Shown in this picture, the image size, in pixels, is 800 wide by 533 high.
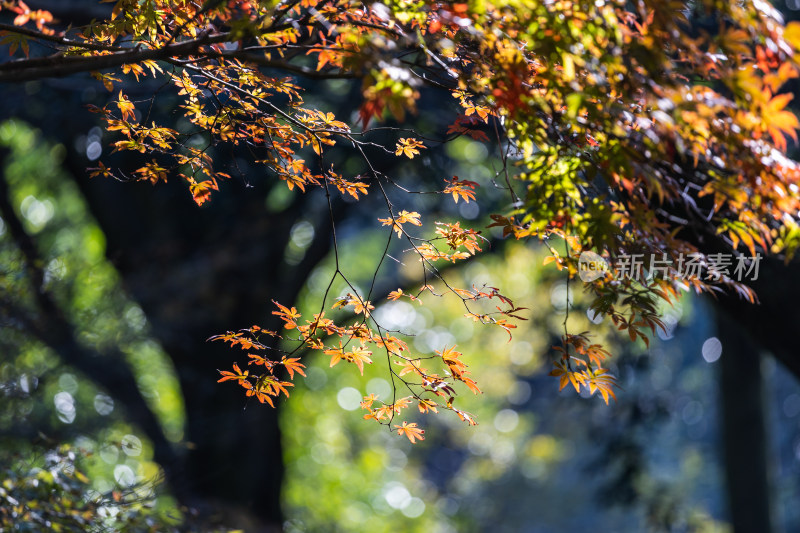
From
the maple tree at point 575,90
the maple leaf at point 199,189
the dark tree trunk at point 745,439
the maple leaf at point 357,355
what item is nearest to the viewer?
the maple tree at point 575,90

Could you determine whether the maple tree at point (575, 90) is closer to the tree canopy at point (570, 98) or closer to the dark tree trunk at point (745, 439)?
the tree canopy at point (570, 98)

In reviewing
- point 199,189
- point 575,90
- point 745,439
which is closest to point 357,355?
point 199,189

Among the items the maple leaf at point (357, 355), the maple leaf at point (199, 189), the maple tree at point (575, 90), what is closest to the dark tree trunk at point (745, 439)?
the maple tree at point (575, 90)

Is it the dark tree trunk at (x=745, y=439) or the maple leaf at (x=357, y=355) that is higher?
the maple leaf at (x=357, y=355)

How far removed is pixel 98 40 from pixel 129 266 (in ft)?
14.5

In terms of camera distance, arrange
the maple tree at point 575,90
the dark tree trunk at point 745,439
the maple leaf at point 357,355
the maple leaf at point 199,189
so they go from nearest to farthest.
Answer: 1. the maple tree at point 575,90
2. the maple leaf at point 357,355
3. the maple leaf at point 199,189
4. the dark tree trunk at point 745,439

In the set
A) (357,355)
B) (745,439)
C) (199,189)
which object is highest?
(199,189)

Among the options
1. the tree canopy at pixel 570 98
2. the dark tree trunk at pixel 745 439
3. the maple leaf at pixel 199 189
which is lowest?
the dark tree trunk at pixel 745 439

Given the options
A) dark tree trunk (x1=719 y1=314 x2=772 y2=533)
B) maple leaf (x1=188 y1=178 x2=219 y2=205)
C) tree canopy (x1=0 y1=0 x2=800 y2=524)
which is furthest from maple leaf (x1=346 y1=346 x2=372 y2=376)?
dark tree trunk (x1=719 y1=314 x2=772 y2=533)

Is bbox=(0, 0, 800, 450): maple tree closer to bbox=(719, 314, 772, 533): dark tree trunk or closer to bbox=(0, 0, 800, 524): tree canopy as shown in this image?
bbox=(0, 0, 800, 524): tree canopy

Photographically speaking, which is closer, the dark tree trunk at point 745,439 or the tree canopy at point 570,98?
the tree canopy at point 570,98

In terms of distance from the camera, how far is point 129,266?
6344 millimetres

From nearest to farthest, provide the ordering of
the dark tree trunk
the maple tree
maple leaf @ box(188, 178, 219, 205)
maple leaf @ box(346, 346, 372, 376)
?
the maple tree
maple leaf @ box(346, 346, 372, 376)
maple leaf @ box(188, 178, 219, 205)
the dark tree trunk

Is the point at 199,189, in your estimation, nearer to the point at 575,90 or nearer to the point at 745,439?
the point at 575,90
